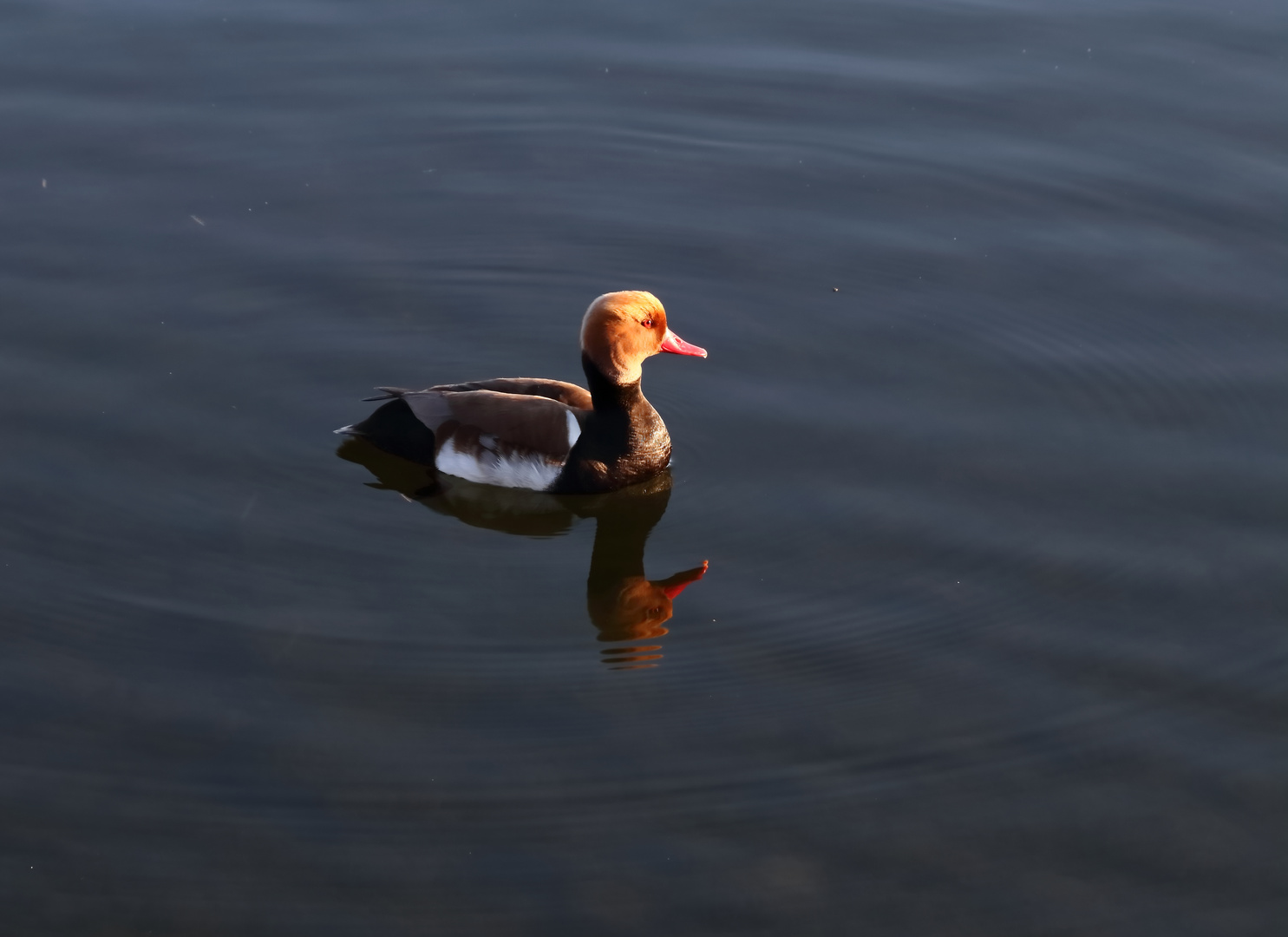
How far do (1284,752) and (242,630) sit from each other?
412 centimetres

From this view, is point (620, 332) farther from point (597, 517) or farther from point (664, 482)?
point (597, 517)

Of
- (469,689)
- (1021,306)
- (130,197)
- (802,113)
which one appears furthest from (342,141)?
(469,689)

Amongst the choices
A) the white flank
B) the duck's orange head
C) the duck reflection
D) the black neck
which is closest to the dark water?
the duck reflection

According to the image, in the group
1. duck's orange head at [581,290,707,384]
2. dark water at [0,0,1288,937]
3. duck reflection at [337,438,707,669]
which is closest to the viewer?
dark water at [0,0,1288,937]

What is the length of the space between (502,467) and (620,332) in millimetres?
883

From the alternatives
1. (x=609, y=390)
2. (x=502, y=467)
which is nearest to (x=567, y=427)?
(x=609, y=390)

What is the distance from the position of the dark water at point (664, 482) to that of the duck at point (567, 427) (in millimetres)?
218

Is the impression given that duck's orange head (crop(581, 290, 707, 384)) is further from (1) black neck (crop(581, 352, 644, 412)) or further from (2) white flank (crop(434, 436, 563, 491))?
(2) white flank (crop(434, 436, 563, 491))

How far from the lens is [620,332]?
7.45 metres

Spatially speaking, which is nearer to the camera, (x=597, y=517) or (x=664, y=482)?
(x=597, y=517)

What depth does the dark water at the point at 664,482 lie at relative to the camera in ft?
17.4

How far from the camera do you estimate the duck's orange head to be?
7.45m

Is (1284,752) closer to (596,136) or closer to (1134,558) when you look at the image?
(1134,558)

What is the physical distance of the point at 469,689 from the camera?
236 inches
